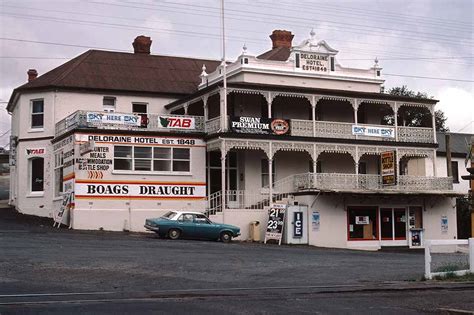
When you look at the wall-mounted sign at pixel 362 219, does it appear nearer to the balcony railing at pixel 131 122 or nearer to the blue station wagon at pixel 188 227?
the blue station wagon at pixel 188 227

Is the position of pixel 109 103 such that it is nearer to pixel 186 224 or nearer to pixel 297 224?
pixel 186 224

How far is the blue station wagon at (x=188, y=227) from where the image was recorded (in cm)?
2934

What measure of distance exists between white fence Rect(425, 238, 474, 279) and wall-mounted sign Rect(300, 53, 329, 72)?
801 inches

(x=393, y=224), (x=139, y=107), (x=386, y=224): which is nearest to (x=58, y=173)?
(x=139, y=107)

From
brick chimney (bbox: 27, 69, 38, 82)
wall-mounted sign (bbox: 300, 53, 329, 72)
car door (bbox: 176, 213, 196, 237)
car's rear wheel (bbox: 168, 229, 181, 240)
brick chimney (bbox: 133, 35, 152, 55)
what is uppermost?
brick chimney (bbox: 133, 35, 152, 55)

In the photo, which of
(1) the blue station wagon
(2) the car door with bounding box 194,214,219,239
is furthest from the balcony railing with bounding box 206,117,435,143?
(1) the blue station wagon

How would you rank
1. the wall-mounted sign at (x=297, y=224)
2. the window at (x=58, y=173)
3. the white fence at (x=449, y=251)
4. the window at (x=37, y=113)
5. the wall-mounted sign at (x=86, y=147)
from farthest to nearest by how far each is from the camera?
the window at (x=37, y=113)
the window at (x=58, y=173)
the wall-mounted sign at (x=297, y=224)
the wall-mounted sign at (x=86, y=147)
the white fence at (x=449, y=251)

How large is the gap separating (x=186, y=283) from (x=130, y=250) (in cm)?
730

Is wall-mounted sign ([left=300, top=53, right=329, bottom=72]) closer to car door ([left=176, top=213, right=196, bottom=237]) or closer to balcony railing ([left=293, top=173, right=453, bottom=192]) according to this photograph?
balcony railing ([left=293, top=173, right=453, bottom=192])

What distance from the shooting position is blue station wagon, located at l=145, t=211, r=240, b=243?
29344mm

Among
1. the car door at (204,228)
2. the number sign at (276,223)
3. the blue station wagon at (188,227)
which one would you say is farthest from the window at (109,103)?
the number sign at (276,223)

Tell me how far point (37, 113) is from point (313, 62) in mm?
15917

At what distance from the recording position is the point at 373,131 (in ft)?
125

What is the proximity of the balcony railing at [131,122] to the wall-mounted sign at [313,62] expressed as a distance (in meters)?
7.03
